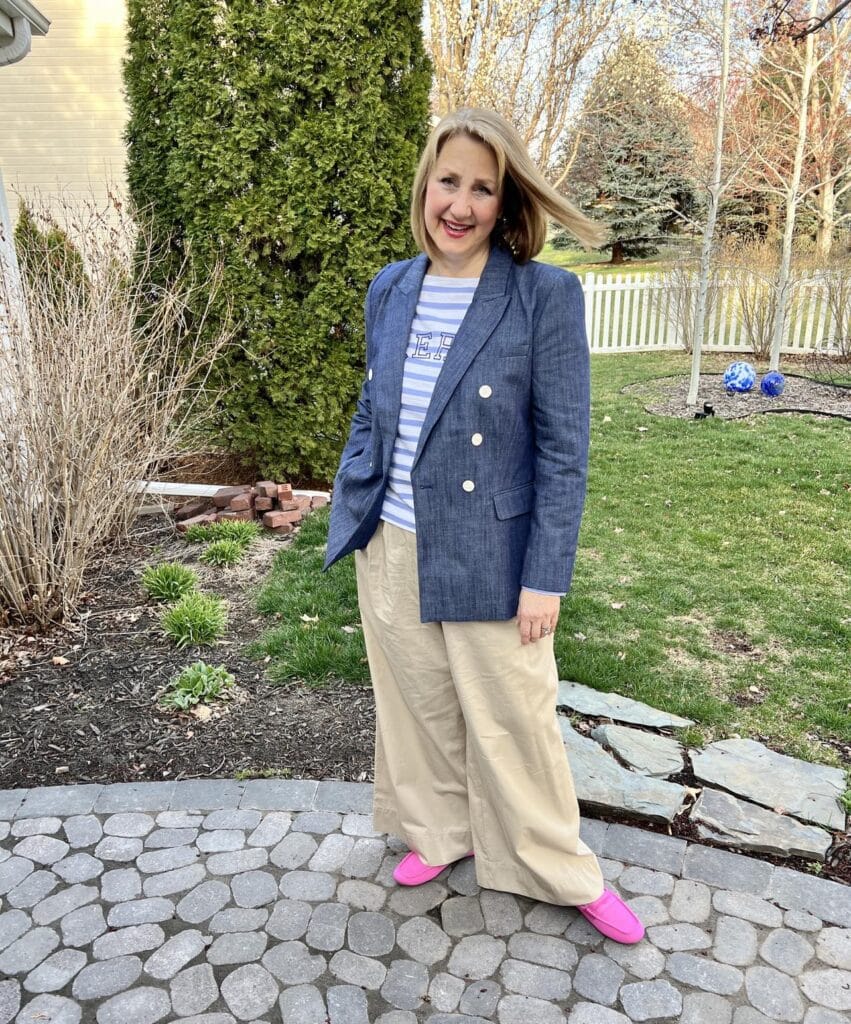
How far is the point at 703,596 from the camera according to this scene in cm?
409

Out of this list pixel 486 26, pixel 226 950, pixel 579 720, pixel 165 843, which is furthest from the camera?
pixel 486 26

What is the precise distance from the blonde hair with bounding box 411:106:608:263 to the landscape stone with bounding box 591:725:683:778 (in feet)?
5.66

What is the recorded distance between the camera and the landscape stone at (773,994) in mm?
1854

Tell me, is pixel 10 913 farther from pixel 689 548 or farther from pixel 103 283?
pixel 689 548

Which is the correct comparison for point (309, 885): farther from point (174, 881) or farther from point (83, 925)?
point (83, 925)

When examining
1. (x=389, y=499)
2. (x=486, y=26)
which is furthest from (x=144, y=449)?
(x=486, y=26)

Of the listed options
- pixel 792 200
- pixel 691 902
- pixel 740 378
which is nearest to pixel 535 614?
pixel 691 902

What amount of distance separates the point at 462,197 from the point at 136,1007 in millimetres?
1991

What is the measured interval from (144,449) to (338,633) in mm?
1622

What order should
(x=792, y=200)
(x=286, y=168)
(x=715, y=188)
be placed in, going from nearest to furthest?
(x=286, y=168) < (x=715, y=188) < (x=792, y=200)

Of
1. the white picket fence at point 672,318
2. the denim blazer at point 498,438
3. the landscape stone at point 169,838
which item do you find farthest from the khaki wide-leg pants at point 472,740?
the white picket fence at point 672,318

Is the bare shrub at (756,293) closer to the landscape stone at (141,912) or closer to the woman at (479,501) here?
the woman at (479,501)

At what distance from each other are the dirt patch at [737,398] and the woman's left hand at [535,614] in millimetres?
6249

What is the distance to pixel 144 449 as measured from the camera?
442cm
